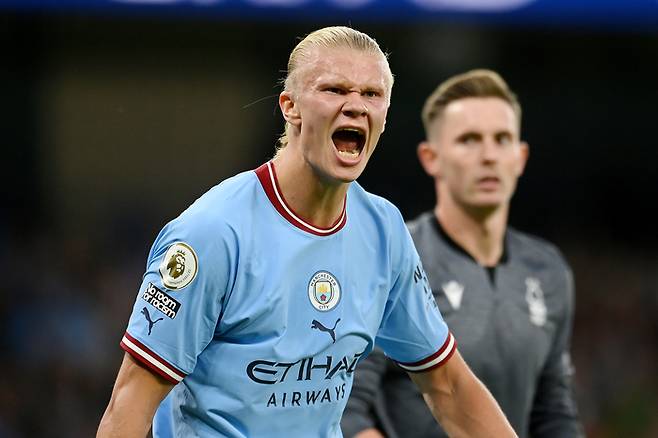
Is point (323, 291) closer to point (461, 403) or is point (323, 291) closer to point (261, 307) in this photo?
point (261, 307)

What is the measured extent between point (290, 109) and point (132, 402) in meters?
0.85

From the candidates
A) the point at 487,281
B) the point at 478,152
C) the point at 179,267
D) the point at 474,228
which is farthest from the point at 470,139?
the point at 179,267

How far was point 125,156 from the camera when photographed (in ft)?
40.3

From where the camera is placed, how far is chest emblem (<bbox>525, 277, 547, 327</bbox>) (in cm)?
474

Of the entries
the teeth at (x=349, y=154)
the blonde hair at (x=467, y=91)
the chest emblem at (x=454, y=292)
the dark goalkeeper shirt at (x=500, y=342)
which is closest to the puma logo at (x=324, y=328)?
the teeth at (x=349, y=154)

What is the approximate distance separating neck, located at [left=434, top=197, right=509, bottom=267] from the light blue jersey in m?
1.32

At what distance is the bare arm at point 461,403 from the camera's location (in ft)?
11.7

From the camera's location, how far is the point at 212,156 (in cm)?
1229

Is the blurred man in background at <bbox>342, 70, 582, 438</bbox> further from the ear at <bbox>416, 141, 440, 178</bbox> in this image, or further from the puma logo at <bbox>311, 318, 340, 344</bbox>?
the puma logo at <bbox>311, 318, 340, 344</bbox>

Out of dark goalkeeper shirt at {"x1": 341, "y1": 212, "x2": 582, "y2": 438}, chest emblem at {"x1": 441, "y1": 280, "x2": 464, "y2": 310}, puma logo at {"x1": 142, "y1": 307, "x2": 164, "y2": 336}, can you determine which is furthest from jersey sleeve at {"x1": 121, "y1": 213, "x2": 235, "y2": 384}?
chest emblem at {"x1": 441, "y1": 280, "x2": 464, "y2": 310}

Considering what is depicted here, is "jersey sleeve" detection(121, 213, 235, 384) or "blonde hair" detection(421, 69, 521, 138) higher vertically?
"blonde hair" detection(421, 69, 521, 138)

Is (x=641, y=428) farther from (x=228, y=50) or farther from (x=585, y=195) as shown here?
(x=228, y=50)

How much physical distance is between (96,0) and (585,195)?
21.0 ft

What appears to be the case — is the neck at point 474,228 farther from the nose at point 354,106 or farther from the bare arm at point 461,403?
the nose at point 354,106
